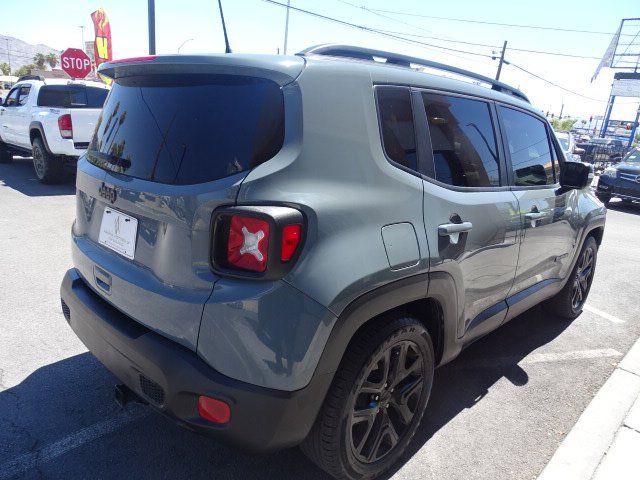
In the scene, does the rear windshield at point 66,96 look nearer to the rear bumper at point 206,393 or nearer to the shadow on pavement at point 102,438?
the shadow on pavement at point 102,438

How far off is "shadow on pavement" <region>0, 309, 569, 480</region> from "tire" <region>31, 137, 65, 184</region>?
6.98m

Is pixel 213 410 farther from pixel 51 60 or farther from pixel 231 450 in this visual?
pixel 51 60

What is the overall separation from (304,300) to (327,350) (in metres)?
0.24

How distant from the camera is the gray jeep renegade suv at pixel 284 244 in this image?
1.70 m

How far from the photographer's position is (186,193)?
1780 millimetres

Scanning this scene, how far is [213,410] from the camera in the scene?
175 centimetres

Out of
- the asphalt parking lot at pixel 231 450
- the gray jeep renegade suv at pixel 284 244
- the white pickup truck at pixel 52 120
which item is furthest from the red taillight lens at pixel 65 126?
the gray jeep renegade suv at pixel 284 244

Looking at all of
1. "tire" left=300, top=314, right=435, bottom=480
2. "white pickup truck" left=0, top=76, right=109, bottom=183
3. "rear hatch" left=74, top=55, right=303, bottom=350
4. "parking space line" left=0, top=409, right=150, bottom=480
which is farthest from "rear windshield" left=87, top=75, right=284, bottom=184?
"white pickup truck" left=0, top=76, right=109, bottom=183

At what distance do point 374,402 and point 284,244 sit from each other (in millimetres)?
971

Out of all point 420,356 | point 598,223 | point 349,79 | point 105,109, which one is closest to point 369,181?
point 349,79

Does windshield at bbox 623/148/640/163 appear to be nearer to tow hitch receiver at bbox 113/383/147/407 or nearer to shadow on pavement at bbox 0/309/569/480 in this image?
shadow on pavement at bbox 0/309/569/480

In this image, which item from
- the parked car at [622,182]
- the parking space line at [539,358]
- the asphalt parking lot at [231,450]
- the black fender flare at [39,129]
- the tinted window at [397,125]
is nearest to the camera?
the tinted window at [397,125]

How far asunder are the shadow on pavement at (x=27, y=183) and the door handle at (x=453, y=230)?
26.4ft

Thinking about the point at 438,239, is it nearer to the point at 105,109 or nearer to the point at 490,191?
the point at 490,191
